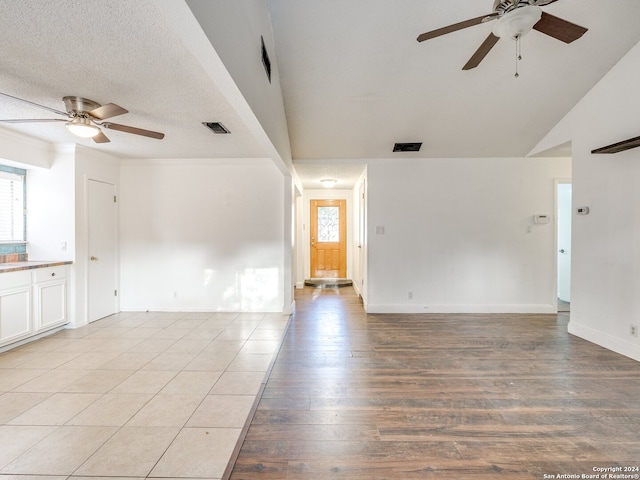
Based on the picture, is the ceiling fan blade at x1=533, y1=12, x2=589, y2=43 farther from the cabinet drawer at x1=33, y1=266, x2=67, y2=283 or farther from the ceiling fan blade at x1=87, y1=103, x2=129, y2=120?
the cabinet drawer at x1=33, y1=266, x2=67, y2=283

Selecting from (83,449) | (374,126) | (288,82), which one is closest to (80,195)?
(288,82)

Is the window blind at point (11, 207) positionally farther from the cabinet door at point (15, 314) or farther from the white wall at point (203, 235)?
the white wall at point (203, 235)

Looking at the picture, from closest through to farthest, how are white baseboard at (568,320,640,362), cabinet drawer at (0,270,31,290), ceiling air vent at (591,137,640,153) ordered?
ceiling air vent at (591,137,640,153) → white baseboard at (568,320,640,362) → cabinet drawer at (0,270,31,290)

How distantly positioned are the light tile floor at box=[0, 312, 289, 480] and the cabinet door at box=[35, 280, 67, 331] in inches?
7.5

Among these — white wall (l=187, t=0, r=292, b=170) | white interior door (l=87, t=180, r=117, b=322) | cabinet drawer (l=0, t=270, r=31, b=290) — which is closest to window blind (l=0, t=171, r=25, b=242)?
white interior door (l=87, t=180, r=117, b=322)

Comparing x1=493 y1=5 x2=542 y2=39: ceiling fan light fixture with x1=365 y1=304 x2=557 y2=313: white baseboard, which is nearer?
x1=493 y1=5 x2=542 y2=39: ceiling fan light fixture

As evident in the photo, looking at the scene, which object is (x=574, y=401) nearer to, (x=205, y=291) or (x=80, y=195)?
(x=205, y=291)

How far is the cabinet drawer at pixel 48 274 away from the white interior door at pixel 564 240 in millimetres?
7971

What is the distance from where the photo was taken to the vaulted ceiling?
1906 millimetres

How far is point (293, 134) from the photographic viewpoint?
4203mm

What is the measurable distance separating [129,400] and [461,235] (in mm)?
4620

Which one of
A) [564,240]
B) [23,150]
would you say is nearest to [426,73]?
[564,240]

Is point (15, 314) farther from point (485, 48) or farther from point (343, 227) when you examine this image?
point (343, 227)

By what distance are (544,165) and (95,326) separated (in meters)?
7.00
